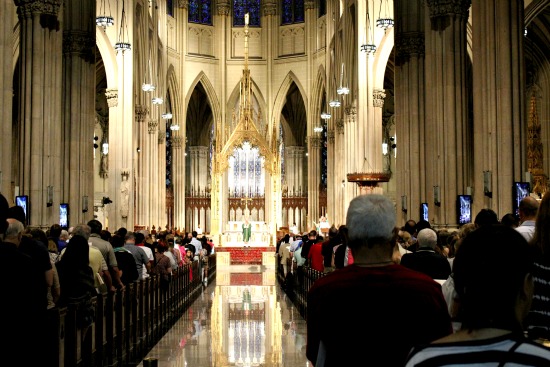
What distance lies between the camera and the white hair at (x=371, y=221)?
3.90 m

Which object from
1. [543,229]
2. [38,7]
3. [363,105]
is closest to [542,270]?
[543,229]

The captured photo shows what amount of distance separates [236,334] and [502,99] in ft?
26.6

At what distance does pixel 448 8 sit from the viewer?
22.7 m

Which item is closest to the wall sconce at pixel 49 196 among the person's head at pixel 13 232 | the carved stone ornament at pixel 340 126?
the person's head at pixel 13 232

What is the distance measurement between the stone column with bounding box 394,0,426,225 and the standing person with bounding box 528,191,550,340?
22.3m

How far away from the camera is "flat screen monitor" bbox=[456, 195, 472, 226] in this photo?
21.8 meters

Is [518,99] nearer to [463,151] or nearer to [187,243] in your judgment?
[463,151]

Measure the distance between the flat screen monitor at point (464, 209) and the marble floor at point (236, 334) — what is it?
5143 millimetres

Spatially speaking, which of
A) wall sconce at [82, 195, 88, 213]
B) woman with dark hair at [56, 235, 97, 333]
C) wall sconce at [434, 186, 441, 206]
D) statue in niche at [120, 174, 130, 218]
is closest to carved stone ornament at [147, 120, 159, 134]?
statue in niche at [120, 174, 130, 218]

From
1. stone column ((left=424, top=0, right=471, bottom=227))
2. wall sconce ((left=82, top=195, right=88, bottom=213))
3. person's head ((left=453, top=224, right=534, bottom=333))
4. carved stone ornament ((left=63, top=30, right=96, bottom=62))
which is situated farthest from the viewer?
wall sconce ((left=82, top=195, right=88, bottom=213))

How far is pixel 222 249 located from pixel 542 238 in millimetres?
44618

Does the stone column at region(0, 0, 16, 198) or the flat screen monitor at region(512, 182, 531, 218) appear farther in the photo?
the flat screen monitor at region(512, 182, 531, 218)

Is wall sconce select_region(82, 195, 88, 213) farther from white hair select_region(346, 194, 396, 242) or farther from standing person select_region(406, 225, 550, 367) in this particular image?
standing person select_region(406, 225, 550, 367)

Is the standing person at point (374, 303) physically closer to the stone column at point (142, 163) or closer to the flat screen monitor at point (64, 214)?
the flat screen monitor at point (64, 214)
